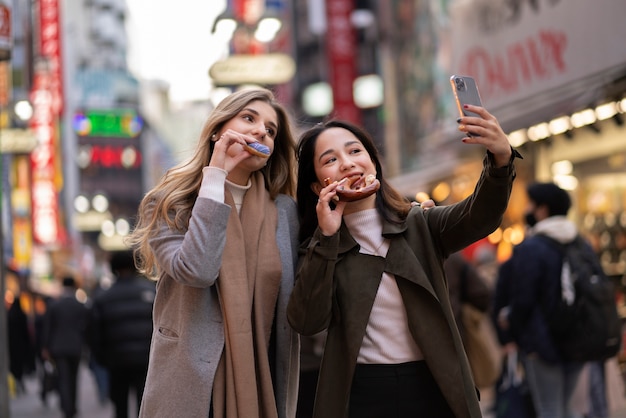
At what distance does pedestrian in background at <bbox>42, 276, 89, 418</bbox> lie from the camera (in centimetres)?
1234

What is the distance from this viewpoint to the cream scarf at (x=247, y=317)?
3707 millimetres

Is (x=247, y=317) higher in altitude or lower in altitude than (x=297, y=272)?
lower

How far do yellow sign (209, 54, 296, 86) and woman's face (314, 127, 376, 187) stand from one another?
13216 millimetres

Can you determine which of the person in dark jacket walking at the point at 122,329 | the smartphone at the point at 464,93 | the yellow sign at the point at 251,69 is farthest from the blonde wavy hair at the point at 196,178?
the yellow sign at the point at 251,69

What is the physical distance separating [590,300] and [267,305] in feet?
11.1

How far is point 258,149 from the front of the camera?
3.82 metres

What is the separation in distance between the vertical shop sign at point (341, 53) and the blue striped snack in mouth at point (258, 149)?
23.7m

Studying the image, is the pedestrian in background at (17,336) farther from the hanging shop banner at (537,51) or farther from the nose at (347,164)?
the nose at (347,164)

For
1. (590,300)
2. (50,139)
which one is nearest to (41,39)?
(50,139)

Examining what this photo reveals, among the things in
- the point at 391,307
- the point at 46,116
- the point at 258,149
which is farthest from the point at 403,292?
the point at 46,116

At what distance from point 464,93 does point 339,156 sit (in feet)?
1.99

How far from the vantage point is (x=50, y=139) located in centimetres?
3862

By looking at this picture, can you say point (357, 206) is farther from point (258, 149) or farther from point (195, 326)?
point (195, 326)

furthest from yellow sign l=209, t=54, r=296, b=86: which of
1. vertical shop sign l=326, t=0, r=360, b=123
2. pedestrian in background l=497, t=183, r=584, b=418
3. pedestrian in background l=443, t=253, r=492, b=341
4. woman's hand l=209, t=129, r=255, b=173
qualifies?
woman's hand l=209, t=129, r=255, b=173
